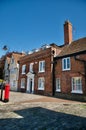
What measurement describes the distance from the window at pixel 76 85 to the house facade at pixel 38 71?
13.4 ft

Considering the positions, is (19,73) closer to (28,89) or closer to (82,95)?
(28,89)

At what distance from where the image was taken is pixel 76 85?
59.7 ft

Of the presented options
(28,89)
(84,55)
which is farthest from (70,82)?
(28,89)

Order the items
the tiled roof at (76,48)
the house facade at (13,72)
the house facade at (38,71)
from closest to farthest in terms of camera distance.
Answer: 1. the tiled roof at (76,48)
2. the house facade at (38,71)
3. the house facade at (13,72)

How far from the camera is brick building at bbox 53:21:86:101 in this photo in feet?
57.6

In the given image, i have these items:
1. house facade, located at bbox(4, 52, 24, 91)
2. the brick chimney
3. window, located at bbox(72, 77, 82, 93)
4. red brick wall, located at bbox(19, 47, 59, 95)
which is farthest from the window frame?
house facade, located at bbox(4, 52, 24, 91)

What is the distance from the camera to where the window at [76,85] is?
58.1 feet

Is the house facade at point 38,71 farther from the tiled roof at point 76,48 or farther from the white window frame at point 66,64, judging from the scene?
the white window frame at point 66,64

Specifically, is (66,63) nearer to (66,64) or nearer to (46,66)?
(66,64)

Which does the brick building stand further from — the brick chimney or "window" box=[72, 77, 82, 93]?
the brick chimney

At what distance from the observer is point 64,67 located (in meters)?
20.4

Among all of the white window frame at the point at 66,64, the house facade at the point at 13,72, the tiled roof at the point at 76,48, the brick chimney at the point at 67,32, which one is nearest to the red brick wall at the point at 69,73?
the white window frame at the point at 66,64

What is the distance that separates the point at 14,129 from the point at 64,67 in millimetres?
15159

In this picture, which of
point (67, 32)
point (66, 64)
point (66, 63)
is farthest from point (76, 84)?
point (67, 32)
